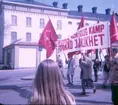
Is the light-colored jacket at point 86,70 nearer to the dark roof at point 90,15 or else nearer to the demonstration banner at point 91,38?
the demonstration banner at point 91,38

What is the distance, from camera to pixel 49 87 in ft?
8.97

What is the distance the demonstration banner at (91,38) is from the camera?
435 inches

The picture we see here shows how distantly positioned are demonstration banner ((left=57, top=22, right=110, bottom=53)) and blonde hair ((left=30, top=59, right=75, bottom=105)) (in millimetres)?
8326

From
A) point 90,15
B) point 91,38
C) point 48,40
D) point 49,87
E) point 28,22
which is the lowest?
point 49,87

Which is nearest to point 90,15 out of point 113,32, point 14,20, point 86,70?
point 14,20

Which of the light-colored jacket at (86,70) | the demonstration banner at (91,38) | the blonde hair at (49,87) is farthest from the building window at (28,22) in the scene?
the blonde hair at (49,87)

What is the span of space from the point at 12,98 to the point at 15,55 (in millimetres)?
32699

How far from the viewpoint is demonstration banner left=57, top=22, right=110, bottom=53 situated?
1105cm

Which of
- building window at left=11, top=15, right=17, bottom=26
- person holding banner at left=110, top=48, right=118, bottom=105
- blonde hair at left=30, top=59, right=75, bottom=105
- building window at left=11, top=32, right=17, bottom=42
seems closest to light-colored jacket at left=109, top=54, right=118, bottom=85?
person holding banner at left=110, top=48, right=118, bottom=105

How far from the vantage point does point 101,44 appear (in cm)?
1109

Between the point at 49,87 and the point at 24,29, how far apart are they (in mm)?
48927

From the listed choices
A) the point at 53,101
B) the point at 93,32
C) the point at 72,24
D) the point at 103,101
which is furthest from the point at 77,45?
the point at 72,24

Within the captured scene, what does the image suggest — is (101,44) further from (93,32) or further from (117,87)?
(117,87)

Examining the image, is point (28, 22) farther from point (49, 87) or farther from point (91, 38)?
point (49, 87)
